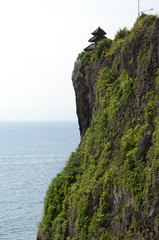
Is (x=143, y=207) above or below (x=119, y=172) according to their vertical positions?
below

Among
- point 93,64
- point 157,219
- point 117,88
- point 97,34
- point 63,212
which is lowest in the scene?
point 63,212

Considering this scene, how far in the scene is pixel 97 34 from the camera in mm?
28328

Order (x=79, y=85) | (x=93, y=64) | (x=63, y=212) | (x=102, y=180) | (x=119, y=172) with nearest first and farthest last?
(x=119, y=172) < (x=102, y=180) < (x=63, y=212) < (x=93, y=64) < (x=79, y=85)

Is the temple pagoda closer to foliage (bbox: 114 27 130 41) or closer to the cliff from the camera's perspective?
the cliff

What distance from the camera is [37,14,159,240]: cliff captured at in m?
16.4

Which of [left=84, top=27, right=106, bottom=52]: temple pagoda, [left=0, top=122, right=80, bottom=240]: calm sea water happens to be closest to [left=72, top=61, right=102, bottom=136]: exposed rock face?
[left=84, top=27, right=106, bottom=52]: temple pagoda

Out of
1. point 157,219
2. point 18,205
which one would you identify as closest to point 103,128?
point 157,219

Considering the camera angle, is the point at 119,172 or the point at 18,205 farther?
the point at 18,205

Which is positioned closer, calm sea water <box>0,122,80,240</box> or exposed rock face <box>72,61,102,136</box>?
exposed rock face <box>72,61,102,136</box>

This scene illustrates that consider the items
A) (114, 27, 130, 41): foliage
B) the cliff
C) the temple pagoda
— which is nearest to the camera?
the cliff

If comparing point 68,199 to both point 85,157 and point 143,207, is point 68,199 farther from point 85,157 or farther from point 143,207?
point 143,207

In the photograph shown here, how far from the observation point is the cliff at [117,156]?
16422mm

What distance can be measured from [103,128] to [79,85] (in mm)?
8165

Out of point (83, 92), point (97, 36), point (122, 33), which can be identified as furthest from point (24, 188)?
point (122, 33)
